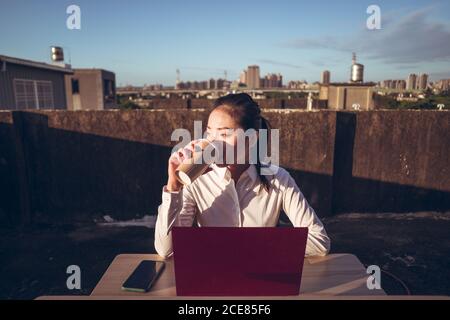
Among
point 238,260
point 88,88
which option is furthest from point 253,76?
point 238,260

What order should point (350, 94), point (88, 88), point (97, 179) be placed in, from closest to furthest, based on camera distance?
point (97, 179)
point (350, 94)
point (88, 88)

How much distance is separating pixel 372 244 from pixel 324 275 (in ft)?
11.5

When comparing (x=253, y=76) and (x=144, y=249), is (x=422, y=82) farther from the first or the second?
(x=253, y=76)

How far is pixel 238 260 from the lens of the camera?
1.32 metres

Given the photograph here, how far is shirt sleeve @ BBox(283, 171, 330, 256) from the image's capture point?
6.56 ft

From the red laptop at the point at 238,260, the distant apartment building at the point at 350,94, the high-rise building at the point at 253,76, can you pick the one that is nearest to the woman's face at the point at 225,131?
the red laptop at the point at 238,260

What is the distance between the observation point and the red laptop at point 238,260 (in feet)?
4.13

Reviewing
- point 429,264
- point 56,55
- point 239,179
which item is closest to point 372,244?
point 429,264

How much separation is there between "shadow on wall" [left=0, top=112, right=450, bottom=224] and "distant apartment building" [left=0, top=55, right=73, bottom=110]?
933 cm

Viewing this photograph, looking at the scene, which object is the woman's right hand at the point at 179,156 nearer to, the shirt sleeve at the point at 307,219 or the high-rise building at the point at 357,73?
the shirt sleeve at the point at 307,219

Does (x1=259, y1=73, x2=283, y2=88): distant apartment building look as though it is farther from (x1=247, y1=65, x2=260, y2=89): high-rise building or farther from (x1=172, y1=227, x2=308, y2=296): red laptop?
(x1=172, y1=227, x2=308, y2=296): red laptop

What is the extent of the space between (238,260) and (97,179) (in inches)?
185

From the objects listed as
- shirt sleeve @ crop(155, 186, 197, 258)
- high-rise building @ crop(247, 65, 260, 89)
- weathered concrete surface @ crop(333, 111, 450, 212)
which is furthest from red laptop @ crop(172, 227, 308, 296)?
high-rise building @ crop(247, 65, 260, 89)

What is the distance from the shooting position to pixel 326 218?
223 inches
